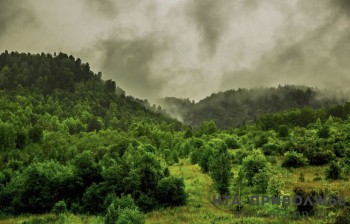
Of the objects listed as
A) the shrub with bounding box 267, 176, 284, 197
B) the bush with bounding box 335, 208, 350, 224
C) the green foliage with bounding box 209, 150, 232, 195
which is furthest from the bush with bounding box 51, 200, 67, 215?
the bush with bounding box 335, 208, 350, 224

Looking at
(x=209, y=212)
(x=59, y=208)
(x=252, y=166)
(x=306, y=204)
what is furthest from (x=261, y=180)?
(x=59, y=208)

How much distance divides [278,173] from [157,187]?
1985cm

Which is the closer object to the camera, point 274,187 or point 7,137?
point 274,187

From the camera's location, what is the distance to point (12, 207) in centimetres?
4503

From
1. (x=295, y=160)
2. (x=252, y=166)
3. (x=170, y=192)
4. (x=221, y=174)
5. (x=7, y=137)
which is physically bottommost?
(x=170, y=192)

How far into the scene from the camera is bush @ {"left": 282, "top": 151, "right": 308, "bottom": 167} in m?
56.8

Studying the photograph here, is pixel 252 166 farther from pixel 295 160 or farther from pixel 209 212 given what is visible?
pixel 295 160

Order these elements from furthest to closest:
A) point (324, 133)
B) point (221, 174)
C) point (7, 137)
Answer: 1. point (7, 137)
2. point (324, 133)
3. point (221, 174)

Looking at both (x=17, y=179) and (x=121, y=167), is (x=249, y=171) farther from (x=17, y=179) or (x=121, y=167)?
(x=17, y=179)

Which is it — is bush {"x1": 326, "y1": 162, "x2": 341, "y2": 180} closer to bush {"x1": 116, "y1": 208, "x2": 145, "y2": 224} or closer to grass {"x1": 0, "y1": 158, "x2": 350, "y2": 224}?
grass {"x1": 0, "y1": 158, "x2": 350, "y2": 224}

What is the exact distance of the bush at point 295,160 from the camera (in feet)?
186

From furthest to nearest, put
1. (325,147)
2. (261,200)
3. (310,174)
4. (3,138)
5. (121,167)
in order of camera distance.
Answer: (3,138) → (325,147) → (310,174) → (121,167) → (261,200)

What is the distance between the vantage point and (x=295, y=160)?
5747 centimetres

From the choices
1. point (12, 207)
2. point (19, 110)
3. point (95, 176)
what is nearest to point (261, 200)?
point (95, 176)
